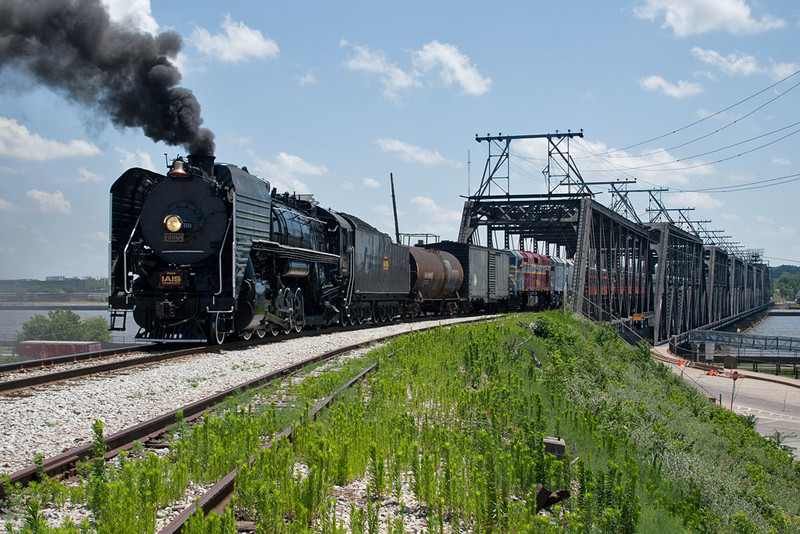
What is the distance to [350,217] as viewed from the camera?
22.8 meters

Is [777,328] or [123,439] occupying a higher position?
[123,439]

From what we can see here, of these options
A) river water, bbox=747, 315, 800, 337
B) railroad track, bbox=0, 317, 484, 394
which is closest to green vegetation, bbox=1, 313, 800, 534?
railroad track, bbox=0, 317, 484, 394

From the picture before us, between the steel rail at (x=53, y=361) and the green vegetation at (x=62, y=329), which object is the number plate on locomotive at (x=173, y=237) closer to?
the steel rail at (x=53, y=361)

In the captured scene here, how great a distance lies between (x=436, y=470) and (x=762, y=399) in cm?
4157

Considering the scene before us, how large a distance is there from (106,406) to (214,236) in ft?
22.3

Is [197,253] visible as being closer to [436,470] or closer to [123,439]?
[123,439]

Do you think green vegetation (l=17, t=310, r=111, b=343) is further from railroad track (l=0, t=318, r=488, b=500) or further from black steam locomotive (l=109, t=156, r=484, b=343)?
railroad track (l=0, t=318, r=488, b=500)

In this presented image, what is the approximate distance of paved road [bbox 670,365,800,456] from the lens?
29984 millimetres

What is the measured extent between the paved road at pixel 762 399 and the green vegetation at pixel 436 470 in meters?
21.2

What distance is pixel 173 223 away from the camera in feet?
47.0

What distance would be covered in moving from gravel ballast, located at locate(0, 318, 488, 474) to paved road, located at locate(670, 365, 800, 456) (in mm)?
22886

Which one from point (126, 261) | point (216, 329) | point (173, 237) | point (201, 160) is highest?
point (201, 160)

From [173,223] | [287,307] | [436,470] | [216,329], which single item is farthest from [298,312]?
[436,470]

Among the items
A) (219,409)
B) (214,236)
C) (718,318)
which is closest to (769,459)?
(219,409)
